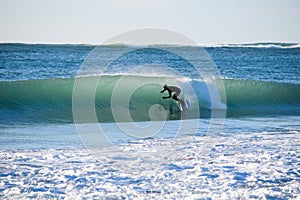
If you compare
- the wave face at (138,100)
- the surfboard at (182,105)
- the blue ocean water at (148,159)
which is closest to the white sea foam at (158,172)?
the blue ocean water at (148,159)

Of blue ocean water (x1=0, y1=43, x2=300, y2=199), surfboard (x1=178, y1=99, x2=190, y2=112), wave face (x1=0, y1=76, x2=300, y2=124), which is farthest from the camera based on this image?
surfboard (x1=178, y1=99, x2=190, y2=112)

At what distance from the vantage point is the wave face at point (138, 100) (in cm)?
1347

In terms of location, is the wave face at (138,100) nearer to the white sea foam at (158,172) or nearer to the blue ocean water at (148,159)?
the blue ocean water at (148,159)

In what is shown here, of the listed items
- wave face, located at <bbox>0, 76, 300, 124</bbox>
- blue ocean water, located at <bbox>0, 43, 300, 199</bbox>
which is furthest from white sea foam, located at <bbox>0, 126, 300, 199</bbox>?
wave face, located at <bbox>0, 76, 300, 124</bbox>

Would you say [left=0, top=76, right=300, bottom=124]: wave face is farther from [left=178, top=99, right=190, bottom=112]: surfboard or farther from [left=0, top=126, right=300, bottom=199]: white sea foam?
[left=0, top=126, right=300, bottom=199]: white sea foam

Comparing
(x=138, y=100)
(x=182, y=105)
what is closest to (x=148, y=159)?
(x=182, y=105)

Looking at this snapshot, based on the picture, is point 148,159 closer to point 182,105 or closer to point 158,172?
point 158,172

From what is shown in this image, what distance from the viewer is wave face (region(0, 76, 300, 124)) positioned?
13.5 metres

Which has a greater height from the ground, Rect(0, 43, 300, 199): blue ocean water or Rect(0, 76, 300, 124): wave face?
Rect(0, 76, 300, 124): wave face

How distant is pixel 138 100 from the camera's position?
16469mm

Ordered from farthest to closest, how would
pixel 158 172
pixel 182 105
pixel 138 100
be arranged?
pixel 138 100 → pixel 182 105 → pixel 158 172

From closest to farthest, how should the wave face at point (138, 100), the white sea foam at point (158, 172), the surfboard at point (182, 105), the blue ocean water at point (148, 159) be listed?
the white sea foam at point (158, 172) → the blue ocean water at point (148, 159) → the wave face at point (138, 100) → the surfboard at point (182, 105)

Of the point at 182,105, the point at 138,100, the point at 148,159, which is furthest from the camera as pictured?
the point at 138,100

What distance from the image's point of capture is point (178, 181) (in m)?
5.35
